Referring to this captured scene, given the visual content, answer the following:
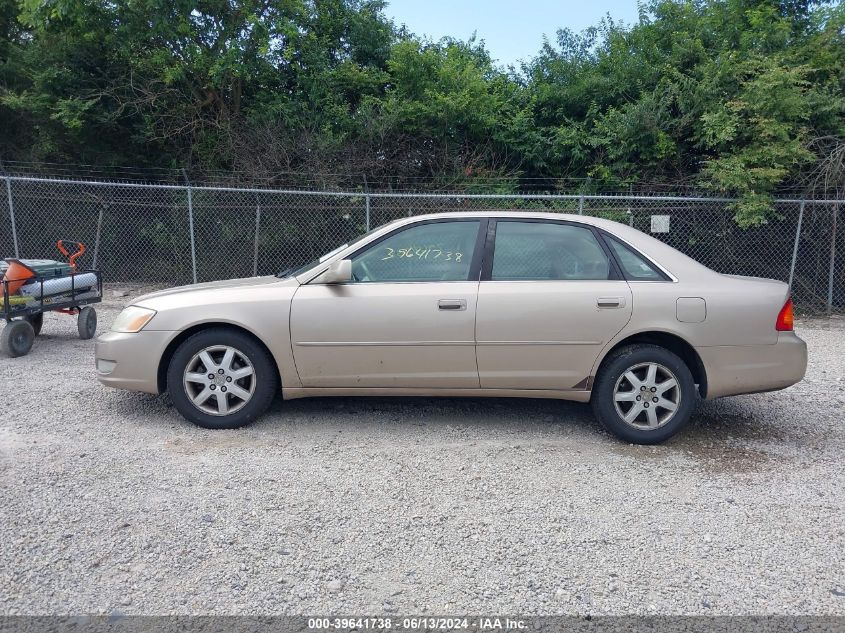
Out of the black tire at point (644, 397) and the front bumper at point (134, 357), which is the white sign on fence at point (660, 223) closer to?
the black tire at point (644, 397)

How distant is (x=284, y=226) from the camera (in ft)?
36.6

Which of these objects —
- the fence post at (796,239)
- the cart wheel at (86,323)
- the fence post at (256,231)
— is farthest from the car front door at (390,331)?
the fence post at (796,239)

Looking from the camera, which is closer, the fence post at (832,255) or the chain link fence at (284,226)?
the fence post at (832,255)

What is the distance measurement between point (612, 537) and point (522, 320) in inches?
67.6

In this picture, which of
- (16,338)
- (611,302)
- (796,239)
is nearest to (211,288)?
(611,302)

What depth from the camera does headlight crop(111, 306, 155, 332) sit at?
485 cm

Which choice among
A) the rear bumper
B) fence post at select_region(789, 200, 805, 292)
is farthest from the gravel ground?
fence post at select_region(789, 200, 805, 292)

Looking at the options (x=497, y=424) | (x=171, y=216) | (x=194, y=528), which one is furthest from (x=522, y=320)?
(x=171, y=216)

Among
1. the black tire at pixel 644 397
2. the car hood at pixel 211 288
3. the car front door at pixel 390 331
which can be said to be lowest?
the black tire at pixel 644 397

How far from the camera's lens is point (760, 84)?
10.2 m

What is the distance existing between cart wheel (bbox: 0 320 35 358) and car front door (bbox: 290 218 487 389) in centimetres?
403

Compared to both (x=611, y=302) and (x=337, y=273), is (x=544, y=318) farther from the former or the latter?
Answer: (x=337, y=273)

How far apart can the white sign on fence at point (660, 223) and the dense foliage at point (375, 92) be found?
155cm

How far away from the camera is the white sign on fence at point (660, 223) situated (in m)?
10.1
